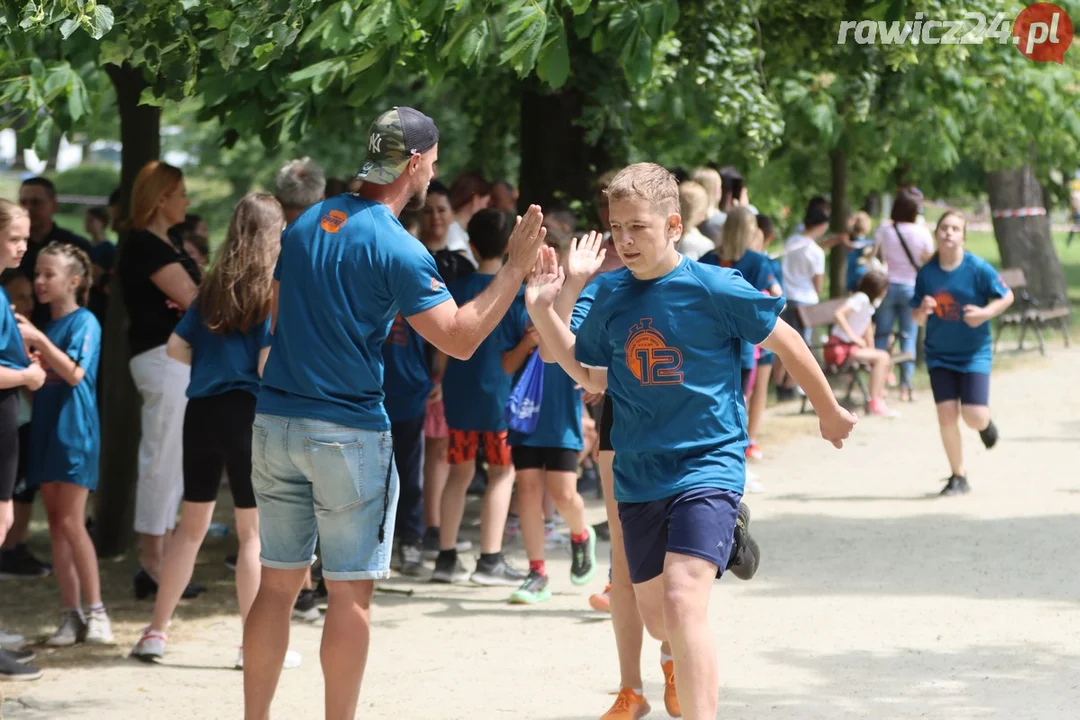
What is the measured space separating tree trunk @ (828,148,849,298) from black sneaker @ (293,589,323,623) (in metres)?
11.4

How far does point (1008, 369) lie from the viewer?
16141mm

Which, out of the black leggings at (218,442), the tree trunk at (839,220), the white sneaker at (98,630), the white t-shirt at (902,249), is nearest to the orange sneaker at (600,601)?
the black leggings at (218,442)

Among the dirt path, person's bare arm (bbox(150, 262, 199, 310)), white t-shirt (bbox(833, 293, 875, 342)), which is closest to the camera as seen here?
the dirt path

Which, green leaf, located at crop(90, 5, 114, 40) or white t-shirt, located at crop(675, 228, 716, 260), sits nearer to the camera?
green leaf, located at crop(90, 5, 114, 40)

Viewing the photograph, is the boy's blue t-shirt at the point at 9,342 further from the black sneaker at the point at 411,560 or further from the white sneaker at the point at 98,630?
the black sneaker at the point at 411,560

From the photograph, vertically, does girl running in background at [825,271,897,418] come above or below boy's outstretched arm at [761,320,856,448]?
below

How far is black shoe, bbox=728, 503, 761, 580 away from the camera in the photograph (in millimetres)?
4699

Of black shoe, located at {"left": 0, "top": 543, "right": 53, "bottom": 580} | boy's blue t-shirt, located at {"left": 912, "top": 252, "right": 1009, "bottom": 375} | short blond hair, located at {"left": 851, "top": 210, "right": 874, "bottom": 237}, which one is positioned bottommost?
black shoe, located at {"left": 0, "top": 543, "right": 53, "bottom": 580}

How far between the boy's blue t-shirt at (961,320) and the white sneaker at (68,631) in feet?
18.2

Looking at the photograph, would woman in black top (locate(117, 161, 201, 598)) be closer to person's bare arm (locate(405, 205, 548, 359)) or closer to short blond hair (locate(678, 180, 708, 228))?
person's bare arm (locate(405, 205, 548, 359))

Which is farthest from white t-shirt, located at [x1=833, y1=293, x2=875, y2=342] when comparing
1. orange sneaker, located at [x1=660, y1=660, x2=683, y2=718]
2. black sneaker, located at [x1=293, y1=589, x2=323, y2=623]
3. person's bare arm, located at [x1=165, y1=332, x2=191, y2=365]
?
orange sneaker, located at [x1=660, y1=660, x2=683, y2=718]

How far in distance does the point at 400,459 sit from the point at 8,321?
2434 mm

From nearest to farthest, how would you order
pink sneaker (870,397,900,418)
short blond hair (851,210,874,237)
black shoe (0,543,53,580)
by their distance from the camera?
black shoe (0,543,53,580), pink sneaker (870,397,900,418), short blond hair (851,210,874,237)

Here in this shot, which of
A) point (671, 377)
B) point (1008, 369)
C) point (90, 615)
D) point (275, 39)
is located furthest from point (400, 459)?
point (1008, 369)
